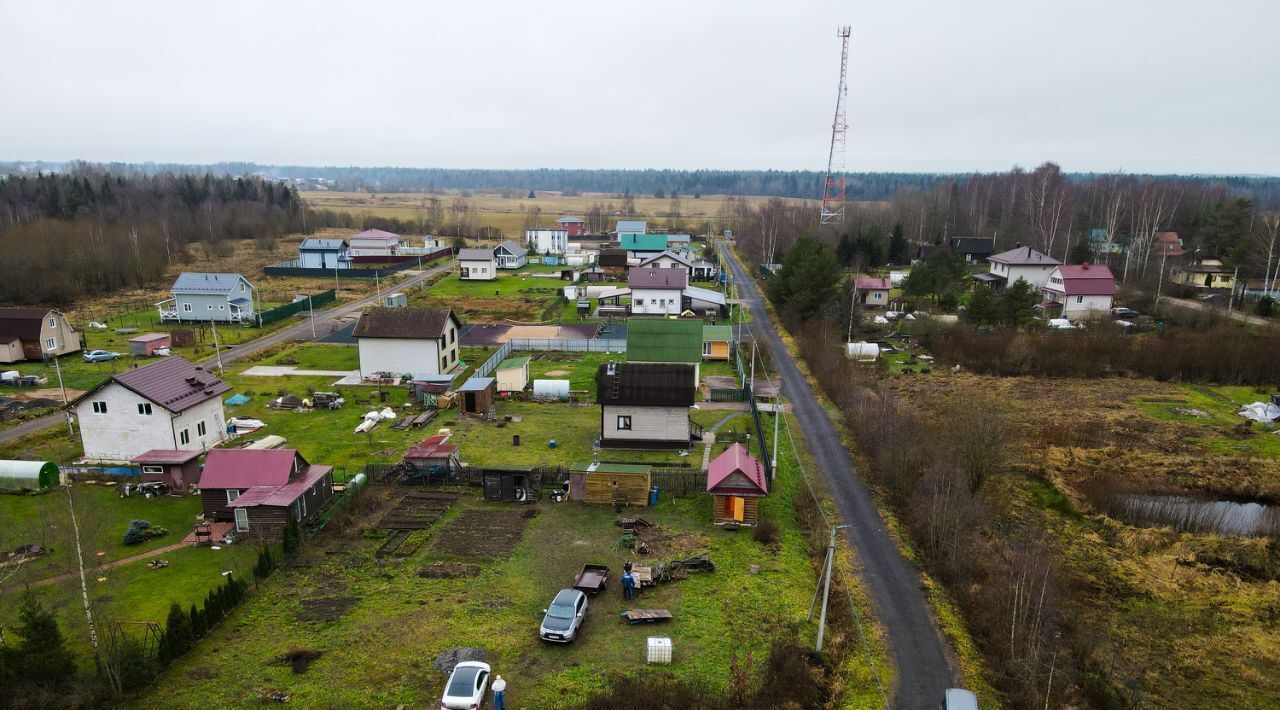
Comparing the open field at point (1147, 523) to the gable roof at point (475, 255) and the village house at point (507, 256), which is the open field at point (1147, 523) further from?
the village house at point (507, 256)

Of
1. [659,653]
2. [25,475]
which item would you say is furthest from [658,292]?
[659,653]

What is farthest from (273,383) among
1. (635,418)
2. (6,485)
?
(635,418)

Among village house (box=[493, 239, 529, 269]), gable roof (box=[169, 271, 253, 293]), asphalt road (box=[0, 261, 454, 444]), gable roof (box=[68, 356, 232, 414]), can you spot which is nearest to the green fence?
asphalt road (box=[0, 261, 454, 444])

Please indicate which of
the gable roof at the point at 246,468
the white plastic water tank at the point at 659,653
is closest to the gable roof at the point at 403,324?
the gable roof at the point at 246,468

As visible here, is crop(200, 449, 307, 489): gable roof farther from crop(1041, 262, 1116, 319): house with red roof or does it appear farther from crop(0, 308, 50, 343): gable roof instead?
crop(1041, 262, 1116, 319): house with red roof

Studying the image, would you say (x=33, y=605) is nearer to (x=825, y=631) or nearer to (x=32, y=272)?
(x=825, y=631)

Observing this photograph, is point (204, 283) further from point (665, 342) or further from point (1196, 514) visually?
point (1196, 514)
